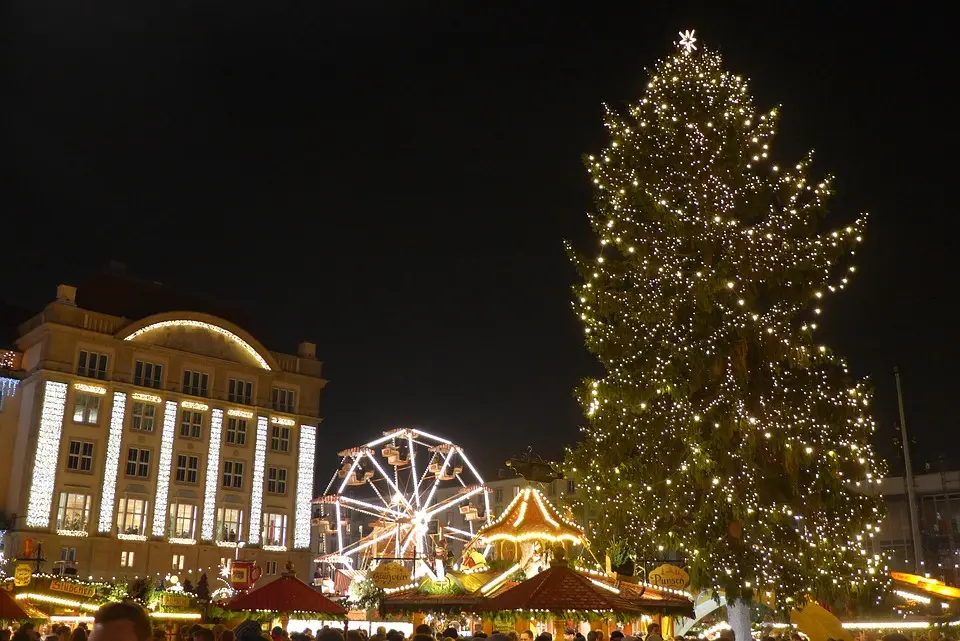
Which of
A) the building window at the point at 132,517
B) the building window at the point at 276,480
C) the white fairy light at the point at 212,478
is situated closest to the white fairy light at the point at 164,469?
the building window at the point at 132,517

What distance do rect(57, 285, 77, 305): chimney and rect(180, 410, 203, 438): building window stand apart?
784cm

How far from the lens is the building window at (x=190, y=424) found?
1886 inches

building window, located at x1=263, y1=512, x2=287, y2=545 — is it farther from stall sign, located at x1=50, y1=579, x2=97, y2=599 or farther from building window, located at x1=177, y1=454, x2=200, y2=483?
stall sign, located at x1=50, y1=579, x2=97, y2=599

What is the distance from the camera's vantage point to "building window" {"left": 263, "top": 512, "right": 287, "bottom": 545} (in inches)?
1958

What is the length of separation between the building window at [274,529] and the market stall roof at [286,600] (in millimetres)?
35071

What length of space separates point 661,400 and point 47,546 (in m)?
32.5

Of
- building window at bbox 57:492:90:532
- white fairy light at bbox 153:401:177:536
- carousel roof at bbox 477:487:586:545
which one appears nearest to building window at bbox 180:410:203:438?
white fairy light at bbox 153:401:177:536

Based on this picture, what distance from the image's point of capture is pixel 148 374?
4719 centimetres

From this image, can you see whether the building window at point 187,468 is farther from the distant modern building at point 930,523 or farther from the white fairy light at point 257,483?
A: the distant modern building at point 930,523

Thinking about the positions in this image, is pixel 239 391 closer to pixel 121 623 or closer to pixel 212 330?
pixel 212 330

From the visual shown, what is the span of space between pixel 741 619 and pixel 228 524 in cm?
3487

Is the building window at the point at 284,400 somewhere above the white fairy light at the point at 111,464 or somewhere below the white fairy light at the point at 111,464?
above

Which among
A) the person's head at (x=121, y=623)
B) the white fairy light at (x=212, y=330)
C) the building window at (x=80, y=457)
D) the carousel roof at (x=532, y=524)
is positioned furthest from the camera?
the white fairy light at (x=212, y=330)

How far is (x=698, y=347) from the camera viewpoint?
19000 mm
